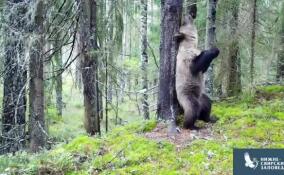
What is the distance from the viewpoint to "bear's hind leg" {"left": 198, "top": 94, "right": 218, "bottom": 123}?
7918 millimetres

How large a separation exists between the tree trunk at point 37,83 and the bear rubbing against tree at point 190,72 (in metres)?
2.77

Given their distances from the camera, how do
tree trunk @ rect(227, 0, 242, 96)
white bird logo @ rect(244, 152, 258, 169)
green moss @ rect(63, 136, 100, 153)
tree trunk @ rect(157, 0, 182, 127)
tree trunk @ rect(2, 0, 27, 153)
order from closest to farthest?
1. white bird logo @ rect(244, 152, 258, 169)
2. green moss @ rect(63, 136, 100, 153)
3. tree trunk @ rect(157, 0, 182, 127)
4. tree trunk @ rect(2, 0, 27, 153)
5. tree trunk @ rect(227, 0, 242, 96)

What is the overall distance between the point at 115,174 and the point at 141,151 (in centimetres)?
78

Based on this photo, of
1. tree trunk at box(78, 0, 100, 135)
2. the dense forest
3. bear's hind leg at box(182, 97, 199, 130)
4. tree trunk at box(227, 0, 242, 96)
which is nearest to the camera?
the dense forest

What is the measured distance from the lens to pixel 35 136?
8.59m

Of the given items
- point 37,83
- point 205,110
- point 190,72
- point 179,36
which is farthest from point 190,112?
point 37,83

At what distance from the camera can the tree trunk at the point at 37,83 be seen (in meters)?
8.25

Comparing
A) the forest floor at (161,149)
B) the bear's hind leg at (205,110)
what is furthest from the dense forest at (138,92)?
the bear's hind leg at (205,110)

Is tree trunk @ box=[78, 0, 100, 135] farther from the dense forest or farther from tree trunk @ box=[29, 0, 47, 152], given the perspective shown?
tree trunk @ box=[29, 0, 47, 152]

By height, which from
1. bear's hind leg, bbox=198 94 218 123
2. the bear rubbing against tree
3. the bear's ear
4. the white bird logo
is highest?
the bear's ear

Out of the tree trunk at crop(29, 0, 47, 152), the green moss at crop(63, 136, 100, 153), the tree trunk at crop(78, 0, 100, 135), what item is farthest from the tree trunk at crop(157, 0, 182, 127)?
the tree trunk at crop(29, 0, 47, 152)

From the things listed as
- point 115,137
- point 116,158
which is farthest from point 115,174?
point 115,137

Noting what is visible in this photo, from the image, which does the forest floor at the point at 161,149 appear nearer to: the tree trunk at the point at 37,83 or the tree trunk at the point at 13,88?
the tree trunk at the point at 37,83

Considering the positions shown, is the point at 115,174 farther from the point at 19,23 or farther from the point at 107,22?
the point at 19,23
